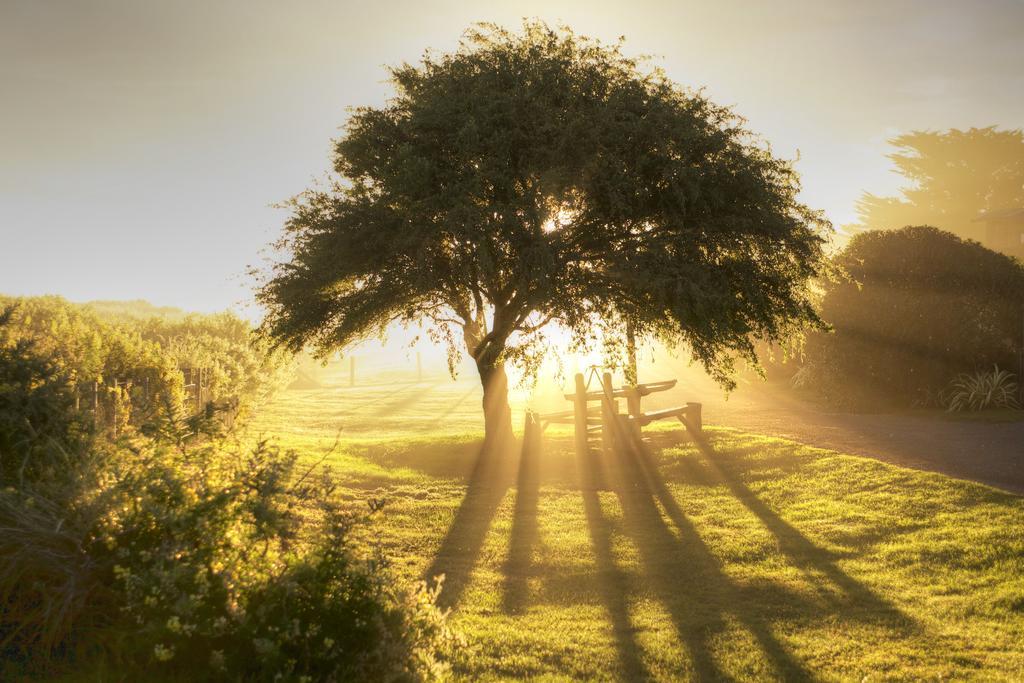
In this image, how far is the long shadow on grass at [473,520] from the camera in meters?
9.54

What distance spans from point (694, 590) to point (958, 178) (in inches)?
2704

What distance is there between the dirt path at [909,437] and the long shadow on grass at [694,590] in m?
6.13

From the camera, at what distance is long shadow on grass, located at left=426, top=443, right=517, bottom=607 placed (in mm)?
9539

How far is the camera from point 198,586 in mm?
4672

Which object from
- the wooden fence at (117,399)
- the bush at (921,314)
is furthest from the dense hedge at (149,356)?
the bush at (921,314)

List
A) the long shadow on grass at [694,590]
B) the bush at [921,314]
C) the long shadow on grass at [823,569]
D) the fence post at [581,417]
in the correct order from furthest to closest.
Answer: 1. the bush at [921,314]
2. the fence post at [581,417]
3. the long shadow on grass at [823,569]
4. the long shadow on grass at [694,590]

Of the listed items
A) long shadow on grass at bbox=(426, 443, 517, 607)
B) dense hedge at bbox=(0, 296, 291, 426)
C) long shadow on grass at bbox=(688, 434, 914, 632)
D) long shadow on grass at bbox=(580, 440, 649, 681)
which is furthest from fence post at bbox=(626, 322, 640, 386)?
dense hedge at bbox=(0, 296, 291, 426)

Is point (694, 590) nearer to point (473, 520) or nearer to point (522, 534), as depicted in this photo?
point (522, 534)

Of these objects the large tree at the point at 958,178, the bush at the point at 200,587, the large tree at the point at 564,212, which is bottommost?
the bush at the point at 200,587

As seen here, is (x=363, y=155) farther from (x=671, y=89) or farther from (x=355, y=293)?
(x=671, y=89)

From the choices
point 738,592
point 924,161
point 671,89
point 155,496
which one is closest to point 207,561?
point 155,496

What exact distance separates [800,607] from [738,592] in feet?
2.59

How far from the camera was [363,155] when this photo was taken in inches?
672

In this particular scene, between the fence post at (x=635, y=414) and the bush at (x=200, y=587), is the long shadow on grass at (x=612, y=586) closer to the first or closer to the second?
the bush at (x=200, y=587)
